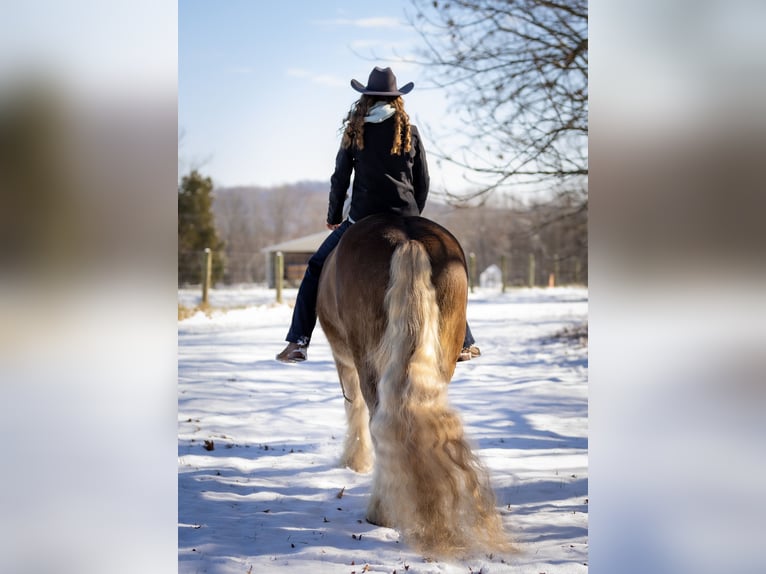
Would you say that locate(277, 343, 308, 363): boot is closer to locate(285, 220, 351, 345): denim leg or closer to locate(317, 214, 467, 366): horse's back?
locate(285, 220, 351, 345): denim leg

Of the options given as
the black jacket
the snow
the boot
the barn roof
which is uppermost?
the barn roof

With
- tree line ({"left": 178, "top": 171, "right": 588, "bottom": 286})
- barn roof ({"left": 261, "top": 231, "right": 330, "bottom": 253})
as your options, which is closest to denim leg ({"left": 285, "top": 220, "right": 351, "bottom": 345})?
tree line ({"left": 178, "top": 171, "right": 588, "bottom": 286})

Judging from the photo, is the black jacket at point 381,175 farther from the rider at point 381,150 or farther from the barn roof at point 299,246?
the barn roof at point 299,246

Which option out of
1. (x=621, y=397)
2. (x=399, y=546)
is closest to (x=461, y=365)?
(x=399, y=546)

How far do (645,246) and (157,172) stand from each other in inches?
51.3

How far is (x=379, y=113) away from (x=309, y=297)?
Result: 45.3 inches

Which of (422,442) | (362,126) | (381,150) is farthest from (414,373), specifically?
(362,126)

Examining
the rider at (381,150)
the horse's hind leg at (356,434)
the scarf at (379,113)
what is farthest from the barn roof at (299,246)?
the scarf at (379,113)

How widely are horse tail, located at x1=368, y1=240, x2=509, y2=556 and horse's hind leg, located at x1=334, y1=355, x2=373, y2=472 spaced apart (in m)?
1.50

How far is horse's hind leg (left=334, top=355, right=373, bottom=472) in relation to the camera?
14.6 feet

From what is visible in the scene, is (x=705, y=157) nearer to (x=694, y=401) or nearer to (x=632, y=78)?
(x=632, y=78)

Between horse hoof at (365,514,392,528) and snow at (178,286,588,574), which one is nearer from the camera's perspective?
snow at (178,286,588,574)

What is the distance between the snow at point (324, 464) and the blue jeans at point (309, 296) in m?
0.98

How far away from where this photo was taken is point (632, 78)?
179 cm
